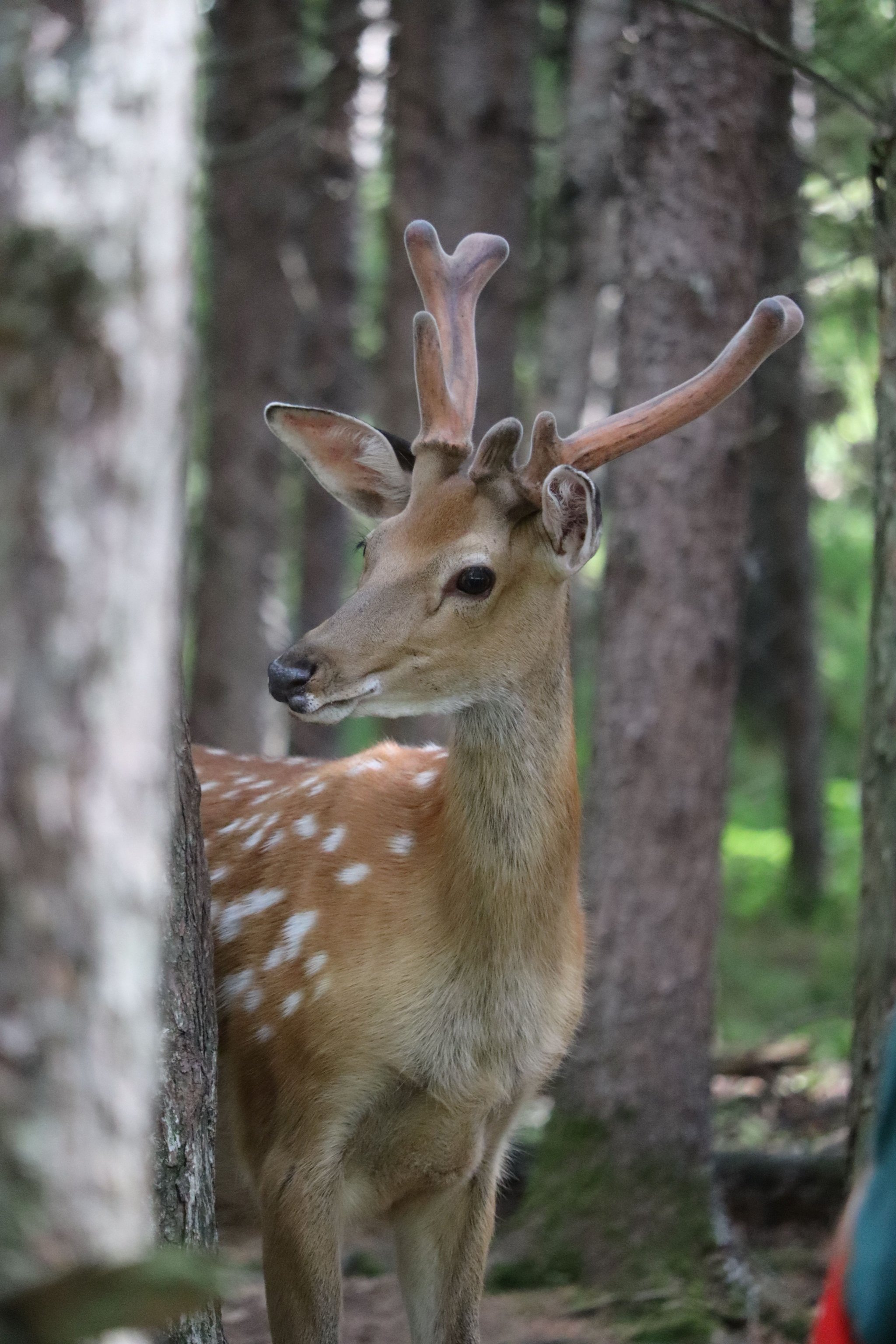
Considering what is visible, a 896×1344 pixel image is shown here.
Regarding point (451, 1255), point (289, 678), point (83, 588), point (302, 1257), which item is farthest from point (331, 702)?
point (83, 588)

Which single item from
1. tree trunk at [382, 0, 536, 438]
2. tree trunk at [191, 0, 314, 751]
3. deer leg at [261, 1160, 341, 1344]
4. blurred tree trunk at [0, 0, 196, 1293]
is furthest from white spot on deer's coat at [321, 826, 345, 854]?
tree trunk at [191, 0, 314, 751]

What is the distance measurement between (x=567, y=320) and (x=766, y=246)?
94.2 inches

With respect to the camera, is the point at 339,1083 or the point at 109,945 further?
the point at 339,1083

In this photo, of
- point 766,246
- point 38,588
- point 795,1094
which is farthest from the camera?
point 766,246

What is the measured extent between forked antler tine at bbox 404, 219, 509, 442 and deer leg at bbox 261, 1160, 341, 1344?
226 centimetres

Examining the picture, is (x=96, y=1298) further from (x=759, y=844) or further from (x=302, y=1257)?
(x=759, y=844)

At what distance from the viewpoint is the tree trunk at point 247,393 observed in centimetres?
1071

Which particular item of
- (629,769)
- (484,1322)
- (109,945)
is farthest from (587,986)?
(109,945)

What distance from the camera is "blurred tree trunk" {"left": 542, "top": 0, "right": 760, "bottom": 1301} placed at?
236 inches

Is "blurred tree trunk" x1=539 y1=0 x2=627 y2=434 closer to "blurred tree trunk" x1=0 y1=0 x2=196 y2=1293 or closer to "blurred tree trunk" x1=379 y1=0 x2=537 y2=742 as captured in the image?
"blurred tree trunk" x1=379 y1=0 x2=537 y2=742

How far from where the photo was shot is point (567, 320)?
30.5 ft

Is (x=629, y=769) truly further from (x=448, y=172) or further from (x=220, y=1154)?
(x=448, y=172)

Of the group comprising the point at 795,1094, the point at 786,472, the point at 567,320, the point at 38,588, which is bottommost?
the point at 795,1094

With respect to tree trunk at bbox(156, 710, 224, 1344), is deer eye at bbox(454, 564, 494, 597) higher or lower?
higher
